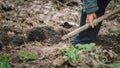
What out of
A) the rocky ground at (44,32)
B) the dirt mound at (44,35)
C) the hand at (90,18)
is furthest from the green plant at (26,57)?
the dirt mound at (44,35)

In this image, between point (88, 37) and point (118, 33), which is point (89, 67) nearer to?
point (88, 37)

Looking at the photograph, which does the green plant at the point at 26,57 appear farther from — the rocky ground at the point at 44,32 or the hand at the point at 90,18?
the hand at the point at 90,18

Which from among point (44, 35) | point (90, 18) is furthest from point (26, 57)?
point (44, 35)

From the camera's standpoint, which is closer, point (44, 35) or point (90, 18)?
point (90, 18)

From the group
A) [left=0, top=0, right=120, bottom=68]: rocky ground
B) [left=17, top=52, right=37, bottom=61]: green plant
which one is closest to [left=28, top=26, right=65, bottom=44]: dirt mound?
[left=0, top=0, right=120, bottom=68]: rocky ground

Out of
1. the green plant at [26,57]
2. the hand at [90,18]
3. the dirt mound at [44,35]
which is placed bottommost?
the dirt mound at [44,35]

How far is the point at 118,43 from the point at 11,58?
192 centimetres

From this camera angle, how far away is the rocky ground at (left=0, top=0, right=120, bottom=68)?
11.3 ft

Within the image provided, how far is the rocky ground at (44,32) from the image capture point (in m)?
3.45

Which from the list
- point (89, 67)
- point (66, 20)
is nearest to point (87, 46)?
point (89, 67)

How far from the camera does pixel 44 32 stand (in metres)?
4.70

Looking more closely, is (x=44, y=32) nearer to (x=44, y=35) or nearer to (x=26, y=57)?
(x=44, y=35)

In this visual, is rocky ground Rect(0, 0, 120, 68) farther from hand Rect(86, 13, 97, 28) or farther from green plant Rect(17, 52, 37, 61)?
hand Rect(86, 13, 97, 28)

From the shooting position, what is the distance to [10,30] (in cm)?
473
